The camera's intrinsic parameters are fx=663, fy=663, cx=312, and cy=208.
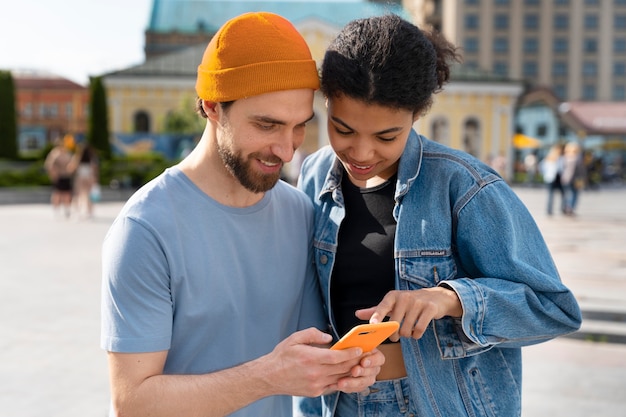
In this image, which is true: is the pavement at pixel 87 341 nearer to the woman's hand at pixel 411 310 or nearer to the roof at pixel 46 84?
the woman's hand at pixel 411 310

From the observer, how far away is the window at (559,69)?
72562 mm

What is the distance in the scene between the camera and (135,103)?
38594 millimetres

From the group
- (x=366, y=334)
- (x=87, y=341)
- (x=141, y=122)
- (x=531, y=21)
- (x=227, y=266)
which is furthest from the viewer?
(x=531, y=21)

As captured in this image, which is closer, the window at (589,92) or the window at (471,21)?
the window at (471,21)

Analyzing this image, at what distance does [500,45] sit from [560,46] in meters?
6.90

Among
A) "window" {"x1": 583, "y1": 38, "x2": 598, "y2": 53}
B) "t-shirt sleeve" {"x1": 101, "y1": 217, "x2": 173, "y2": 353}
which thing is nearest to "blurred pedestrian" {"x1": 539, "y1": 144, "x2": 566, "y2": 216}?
"t-shirt sleeve" {"x1": 101, "y1": 217, "x2": 173, "y2": 353}

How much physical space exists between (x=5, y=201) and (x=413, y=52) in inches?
895

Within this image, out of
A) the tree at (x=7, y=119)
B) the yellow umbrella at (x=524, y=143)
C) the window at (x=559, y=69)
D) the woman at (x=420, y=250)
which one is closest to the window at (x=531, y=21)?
the window at (x=559, y=69)

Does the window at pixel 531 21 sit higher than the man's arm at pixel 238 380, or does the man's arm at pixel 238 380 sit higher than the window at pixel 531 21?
the window at pixel 531 21

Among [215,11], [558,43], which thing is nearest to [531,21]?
[558,43]

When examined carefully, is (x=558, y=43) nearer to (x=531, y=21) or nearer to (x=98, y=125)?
(x=531, y=21)

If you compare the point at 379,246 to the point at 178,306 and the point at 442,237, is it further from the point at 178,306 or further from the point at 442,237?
the point at 178,306

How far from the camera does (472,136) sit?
42.3 meters

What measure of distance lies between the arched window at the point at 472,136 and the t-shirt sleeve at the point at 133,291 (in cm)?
4002
